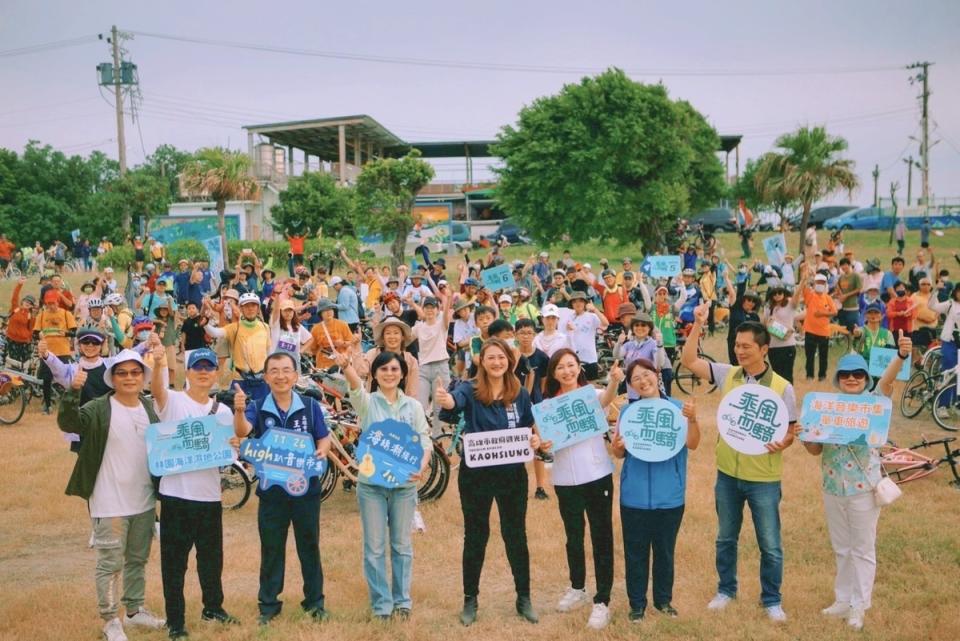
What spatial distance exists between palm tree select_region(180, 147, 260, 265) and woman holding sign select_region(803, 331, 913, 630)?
79.6 ft

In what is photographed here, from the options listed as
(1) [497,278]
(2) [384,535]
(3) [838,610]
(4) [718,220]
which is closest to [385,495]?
(2) [384,535]

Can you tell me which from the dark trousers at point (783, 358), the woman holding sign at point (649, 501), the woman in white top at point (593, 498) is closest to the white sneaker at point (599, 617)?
the woman in white top at point (593, 498)

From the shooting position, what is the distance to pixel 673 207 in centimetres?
3158

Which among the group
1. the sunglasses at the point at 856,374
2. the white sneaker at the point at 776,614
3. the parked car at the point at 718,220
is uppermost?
the parked car at the point at 718,220

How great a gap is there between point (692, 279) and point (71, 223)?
172ft

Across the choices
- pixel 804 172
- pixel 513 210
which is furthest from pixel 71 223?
pixel 804 172

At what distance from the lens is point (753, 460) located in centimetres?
509

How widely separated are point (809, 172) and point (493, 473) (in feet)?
95.9

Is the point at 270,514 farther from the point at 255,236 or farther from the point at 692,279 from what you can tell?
the point at 255,236

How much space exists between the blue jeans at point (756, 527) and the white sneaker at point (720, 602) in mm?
35

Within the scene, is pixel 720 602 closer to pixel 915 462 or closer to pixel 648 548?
pixel 648 548

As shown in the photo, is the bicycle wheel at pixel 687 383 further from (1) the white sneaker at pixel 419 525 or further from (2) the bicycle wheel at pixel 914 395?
(1) the white sneaker at pixel 419 525

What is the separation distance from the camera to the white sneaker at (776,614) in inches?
205

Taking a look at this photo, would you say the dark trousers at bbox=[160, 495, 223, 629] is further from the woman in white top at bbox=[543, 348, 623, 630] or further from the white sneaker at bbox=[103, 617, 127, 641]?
the woman in white top at bbox=[543, 348, 623, 630]
